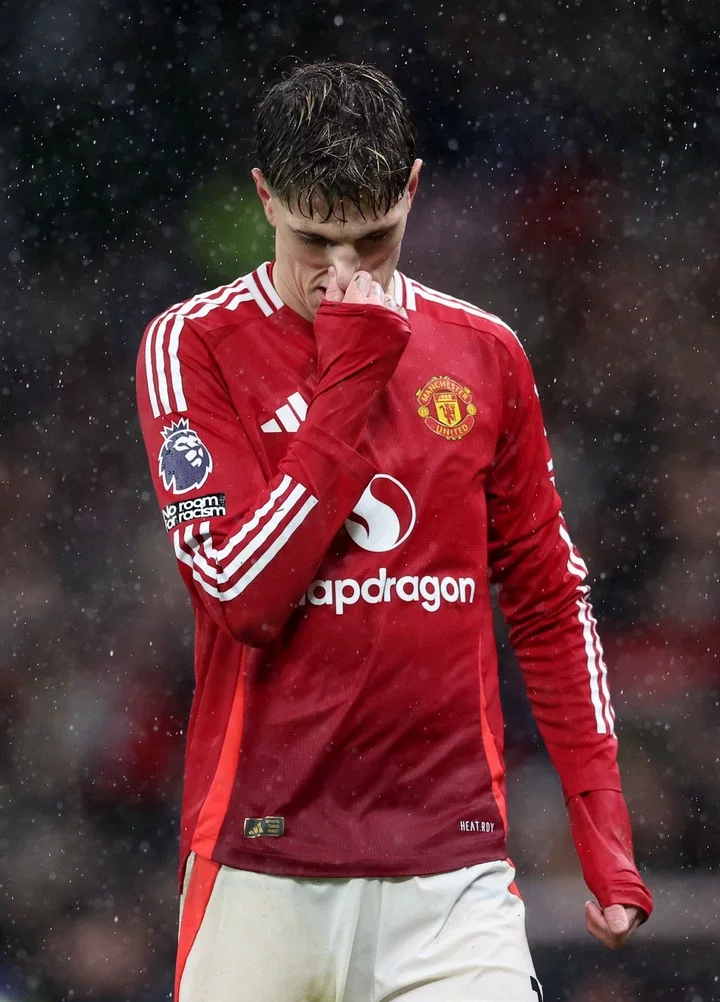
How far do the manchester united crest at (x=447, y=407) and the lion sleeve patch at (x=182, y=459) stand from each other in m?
0.33

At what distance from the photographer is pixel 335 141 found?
1953 mm

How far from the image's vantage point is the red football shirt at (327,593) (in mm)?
1890

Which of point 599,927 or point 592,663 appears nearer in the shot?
point 599,927

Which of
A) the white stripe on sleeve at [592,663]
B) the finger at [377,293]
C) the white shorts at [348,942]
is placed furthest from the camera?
the white stripe on sleeve at [592,663]

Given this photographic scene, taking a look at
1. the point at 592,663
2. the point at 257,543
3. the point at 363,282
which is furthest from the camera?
the point at 592,663

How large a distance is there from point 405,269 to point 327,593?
3137mm

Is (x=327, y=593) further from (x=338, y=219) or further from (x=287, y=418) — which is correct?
(x=338, y=219)

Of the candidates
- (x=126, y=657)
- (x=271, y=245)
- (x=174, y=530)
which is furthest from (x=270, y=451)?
(x=271, y=245)

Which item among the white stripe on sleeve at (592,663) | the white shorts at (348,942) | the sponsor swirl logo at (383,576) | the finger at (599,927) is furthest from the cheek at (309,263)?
the finger at (599,927)

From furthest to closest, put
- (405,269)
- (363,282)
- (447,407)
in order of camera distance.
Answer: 1. (405,269)
2. (447,407)
3. (363,282)

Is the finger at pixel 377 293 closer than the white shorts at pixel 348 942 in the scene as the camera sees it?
No

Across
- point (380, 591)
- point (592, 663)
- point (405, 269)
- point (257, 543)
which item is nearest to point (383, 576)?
point (380, 591)

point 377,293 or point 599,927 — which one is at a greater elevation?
point 377,293

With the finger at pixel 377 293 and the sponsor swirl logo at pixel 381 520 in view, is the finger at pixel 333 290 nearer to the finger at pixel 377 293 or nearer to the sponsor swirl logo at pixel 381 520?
the finger at pixel 377 293
